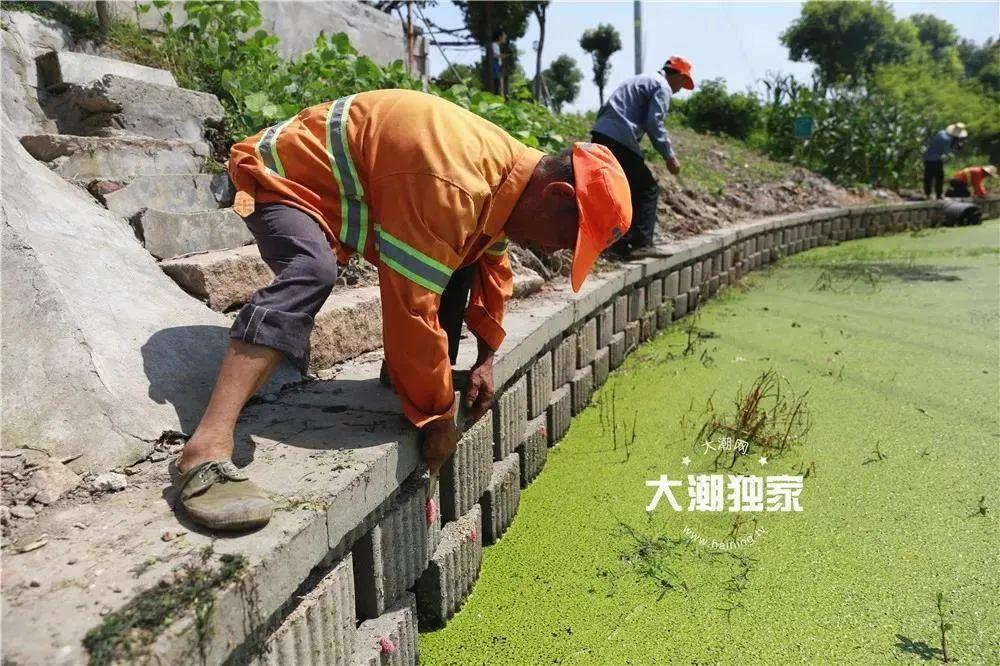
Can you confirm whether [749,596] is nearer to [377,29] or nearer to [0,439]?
[0,439]

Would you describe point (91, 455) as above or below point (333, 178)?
below

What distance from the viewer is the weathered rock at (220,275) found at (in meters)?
2.18

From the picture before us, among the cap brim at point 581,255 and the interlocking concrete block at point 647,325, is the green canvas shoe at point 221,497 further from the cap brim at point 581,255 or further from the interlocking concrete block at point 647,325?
the interlocking concrete block at point 647,325

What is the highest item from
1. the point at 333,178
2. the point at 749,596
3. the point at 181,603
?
the point at 333,178

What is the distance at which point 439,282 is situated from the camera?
1.55 meters

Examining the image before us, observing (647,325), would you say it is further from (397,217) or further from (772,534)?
(397,217)

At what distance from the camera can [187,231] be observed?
7.90ft

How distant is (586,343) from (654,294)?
1.36 m

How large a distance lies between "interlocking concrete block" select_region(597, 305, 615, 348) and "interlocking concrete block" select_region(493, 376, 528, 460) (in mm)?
1243

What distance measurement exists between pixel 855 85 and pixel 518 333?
12.6m

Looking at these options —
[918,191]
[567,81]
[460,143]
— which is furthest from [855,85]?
[567,81]

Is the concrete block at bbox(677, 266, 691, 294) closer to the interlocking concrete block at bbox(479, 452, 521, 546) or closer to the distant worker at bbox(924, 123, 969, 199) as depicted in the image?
the interlocking concrete block at bbox(479, 452, 521, 546)

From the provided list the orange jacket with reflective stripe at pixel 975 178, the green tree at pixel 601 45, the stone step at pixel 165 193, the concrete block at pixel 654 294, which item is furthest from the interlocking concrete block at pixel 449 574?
the green tree at pixel 601 45

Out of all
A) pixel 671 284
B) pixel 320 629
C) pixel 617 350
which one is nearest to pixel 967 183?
pixel 671 284
